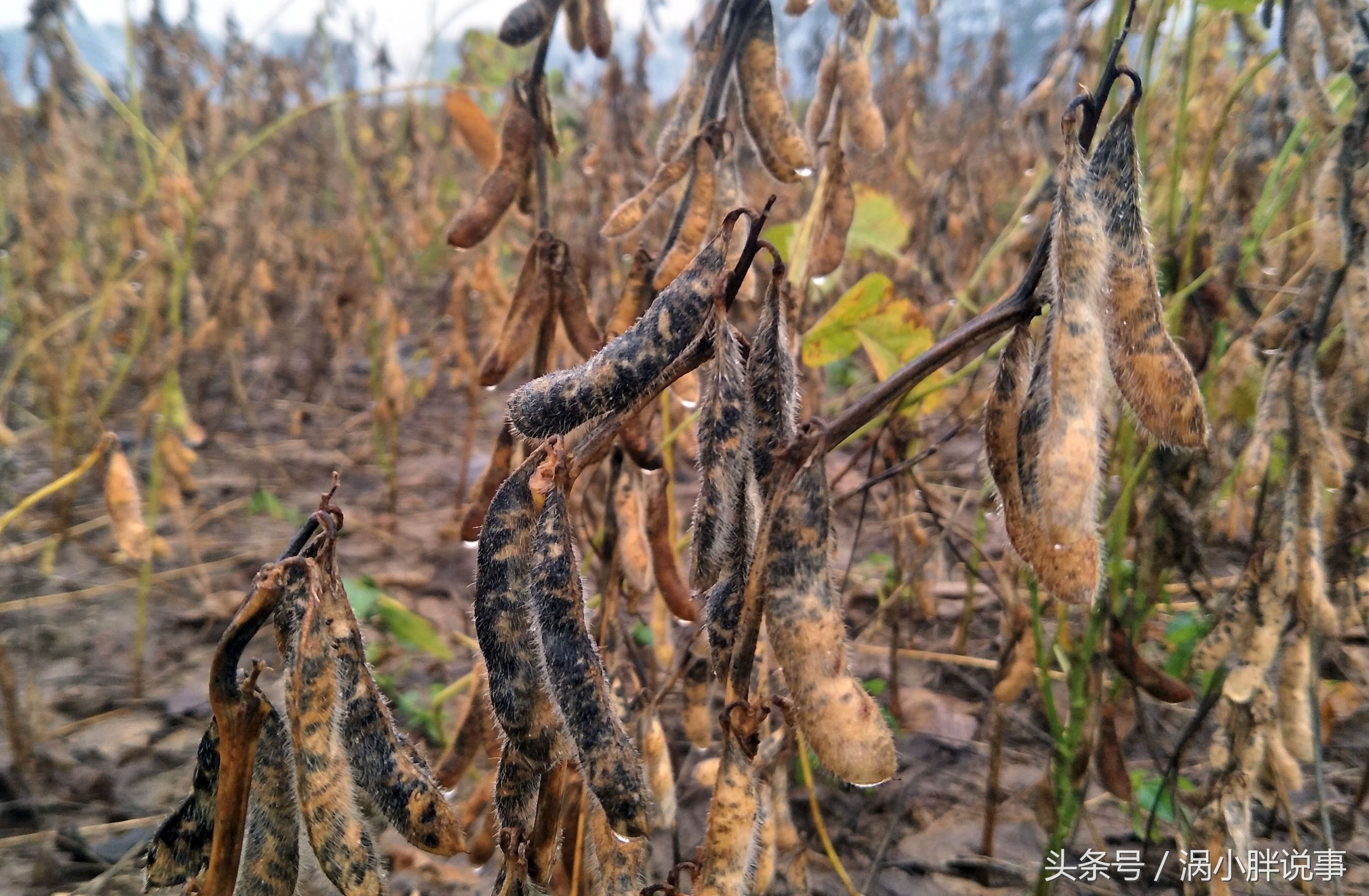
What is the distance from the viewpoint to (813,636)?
2.34 ft

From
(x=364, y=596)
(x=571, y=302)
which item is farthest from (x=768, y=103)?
(x=364, y=596)

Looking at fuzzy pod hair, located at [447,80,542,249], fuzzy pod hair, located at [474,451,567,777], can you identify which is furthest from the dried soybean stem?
fuzzy pod hair, located at [447,80,542,249]

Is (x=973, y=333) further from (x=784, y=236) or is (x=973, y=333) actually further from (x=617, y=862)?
(x=784, y=236)

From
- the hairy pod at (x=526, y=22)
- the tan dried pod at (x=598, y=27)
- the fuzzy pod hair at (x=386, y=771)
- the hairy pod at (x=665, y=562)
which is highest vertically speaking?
the tan dried pod at (x=598, y=27)

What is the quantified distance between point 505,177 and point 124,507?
38.7 inches

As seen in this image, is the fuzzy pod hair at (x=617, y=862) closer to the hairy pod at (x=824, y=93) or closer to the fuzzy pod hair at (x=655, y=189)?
the fuzzy pod hair at (x=655, y=189)

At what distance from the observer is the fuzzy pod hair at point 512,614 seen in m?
0.73

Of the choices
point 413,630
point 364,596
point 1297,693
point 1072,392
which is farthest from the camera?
point 364,596

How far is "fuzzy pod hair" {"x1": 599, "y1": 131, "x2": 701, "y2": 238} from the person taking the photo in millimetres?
1118

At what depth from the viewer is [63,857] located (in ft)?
5.58

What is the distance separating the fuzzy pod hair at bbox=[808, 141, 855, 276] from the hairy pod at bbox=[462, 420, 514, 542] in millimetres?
564

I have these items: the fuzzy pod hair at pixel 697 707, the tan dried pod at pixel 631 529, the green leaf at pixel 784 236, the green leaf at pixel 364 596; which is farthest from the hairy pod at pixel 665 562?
the green leaf at pixel 364 596

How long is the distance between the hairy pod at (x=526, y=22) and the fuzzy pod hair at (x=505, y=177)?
0.01m

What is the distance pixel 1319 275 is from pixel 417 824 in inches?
57.7
